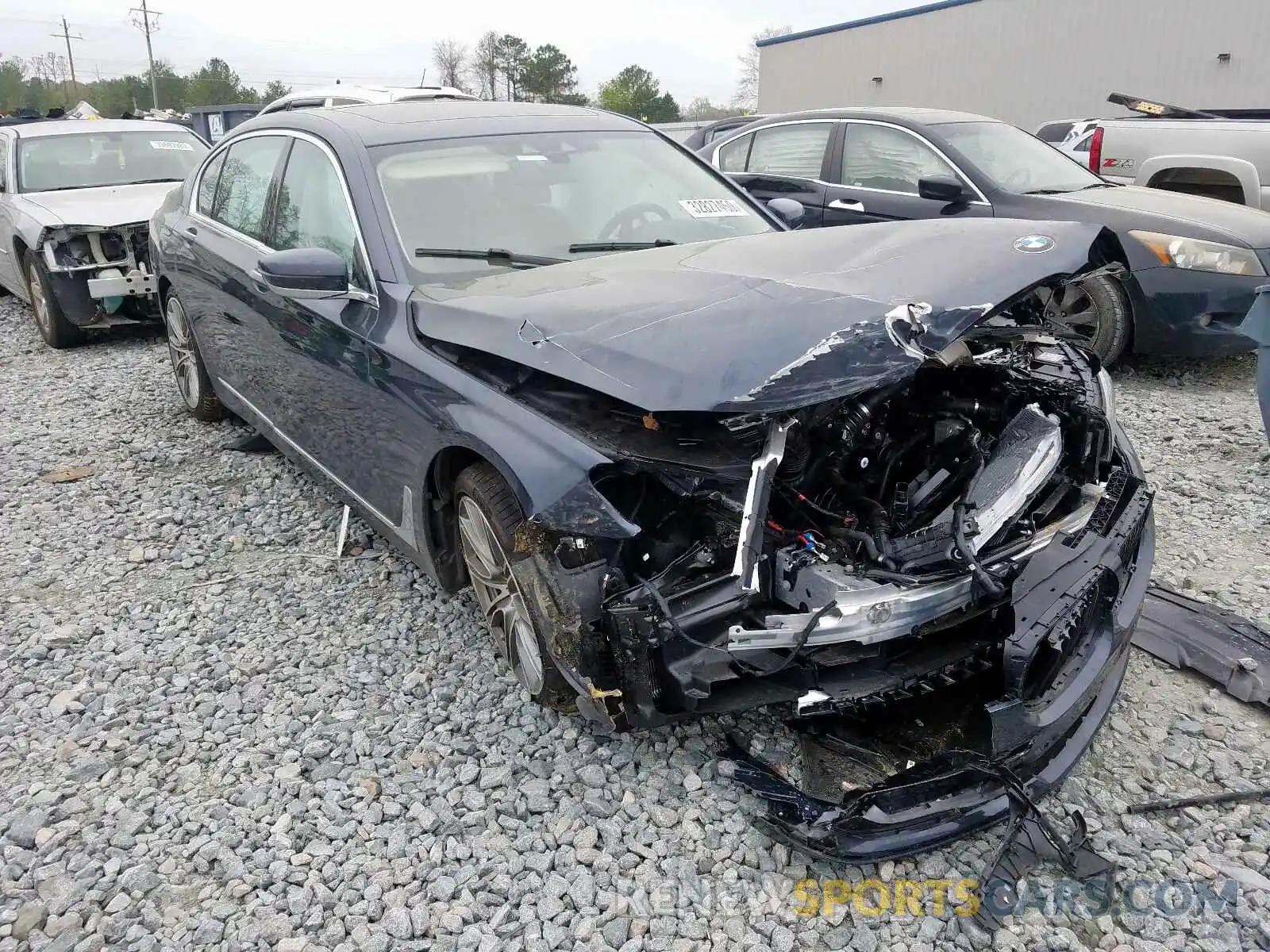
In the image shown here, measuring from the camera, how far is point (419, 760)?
267 cm

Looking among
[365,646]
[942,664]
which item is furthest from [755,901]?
[365,646]

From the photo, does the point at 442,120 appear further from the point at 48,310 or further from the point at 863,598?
the point at 48,310

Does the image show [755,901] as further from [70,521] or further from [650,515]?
[70,521]

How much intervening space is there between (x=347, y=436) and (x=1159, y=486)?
11.9 feet

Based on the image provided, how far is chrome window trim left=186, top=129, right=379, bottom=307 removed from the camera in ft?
10.2

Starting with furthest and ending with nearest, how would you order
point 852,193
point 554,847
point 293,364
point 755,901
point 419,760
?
point 852,193, point 293,364, point 419,760, point 554,847, point 755,901

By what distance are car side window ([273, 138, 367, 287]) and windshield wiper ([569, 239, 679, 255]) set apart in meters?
0.75

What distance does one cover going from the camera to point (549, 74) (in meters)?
49.8

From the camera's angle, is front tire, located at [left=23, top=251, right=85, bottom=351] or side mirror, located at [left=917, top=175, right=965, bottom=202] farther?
front tire, located at [left=23, top=251, right=85, bottom=351]

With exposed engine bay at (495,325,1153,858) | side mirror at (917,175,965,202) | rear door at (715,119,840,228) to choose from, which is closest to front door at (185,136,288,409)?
exposed engine bay at (495,325,1153,858)

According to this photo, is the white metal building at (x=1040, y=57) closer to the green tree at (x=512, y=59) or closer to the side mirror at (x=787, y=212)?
the side mirror at (x=787, y=212)

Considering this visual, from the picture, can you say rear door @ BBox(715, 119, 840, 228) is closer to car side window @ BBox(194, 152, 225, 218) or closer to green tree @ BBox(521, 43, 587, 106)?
car side window @ BBox(194, 152, 225, 218)

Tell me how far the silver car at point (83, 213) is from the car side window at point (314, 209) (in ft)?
11.1

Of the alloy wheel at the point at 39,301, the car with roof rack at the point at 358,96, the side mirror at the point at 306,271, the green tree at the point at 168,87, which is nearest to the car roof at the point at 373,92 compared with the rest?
the car with roof rack at the point at 358,96
